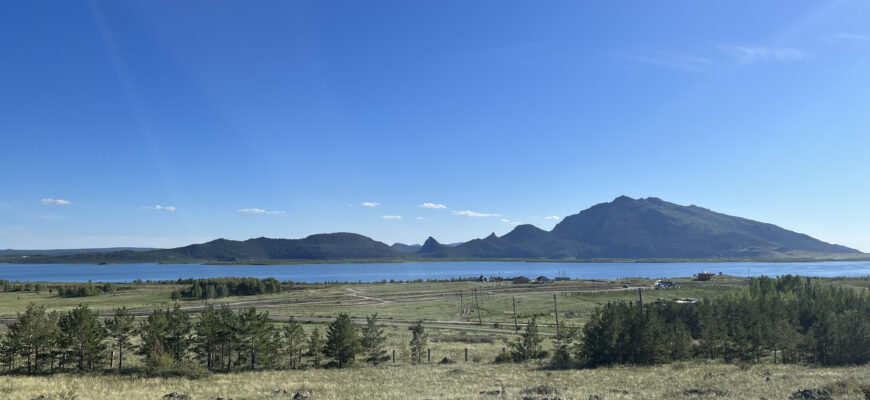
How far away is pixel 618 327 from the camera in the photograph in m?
36.2

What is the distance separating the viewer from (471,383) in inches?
1142

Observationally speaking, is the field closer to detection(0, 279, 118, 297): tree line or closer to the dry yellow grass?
the dry yellow grass

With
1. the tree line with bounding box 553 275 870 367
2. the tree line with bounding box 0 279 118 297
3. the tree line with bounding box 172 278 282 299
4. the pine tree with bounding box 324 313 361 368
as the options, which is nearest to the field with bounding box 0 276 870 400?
the pine tree with bounding box 324 313 361 368

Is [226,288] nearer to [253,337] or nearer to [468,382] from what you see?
[253,337]

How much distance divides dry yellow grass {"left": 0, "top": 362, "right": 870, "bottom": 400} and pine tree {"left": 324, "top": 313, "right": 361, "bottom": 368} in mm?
2494

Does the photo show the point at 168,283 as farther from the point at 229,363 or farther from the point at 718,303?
the point at 718,303

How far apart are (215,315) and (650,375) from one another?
98.1 feet

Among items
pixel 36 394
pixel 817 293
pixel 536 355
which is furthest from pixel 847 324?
pixel 36 394

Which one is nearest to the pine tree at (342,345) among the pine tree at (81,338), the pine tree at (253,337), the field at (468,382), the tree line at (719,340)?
the field at (468,382)

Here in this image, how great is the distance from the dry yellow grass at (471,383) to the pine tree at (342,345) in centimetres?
249

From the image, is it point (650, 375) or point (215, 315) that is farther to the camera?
point (215, 315)

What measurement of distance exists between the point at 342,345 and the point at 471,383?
12.1m

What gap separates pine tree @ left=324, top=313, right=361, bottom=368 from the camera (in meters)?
37.1

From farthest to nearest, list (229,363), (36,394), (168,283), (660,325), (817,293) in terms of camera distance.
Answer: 1. (168,283)
2. (817,293)
3. (660,325)
4. (229,363)
5. (36,394)
